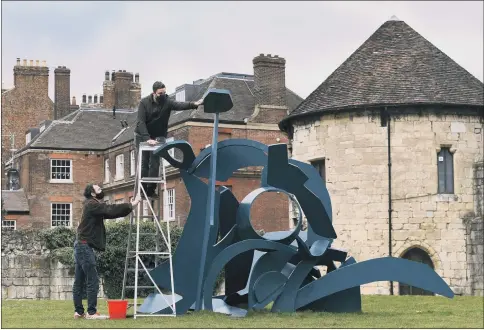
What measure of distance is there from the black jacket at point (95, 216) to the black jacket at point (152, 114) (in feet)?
5.48

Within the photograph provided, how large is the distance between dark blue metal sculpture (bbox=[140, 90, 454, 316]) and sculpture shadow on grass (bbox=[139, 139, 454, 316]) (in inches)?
0.7

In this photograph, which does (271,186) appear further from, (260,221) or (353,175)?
(260,221)

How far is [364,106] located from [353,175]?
259cm

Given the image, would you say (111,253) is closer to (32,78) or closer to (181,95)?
(181,95)

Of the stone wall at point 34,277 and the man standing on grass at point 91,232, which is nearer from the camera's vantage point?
the man standing on grass at point 91,232

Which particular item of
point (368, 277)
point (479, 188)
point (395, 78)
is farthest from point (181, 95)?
point (368, 277)

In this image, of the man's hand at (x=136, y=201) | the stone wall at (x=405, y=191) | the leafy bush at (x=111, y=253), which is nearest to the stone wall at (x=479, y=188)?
the stone wall at (x=405, y=191)

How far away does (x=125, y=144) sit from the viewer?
207ft

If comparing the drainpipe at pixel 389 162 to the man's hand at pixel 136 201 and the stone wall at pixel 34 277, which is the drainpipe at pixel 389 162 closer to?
the stone wall at pixel 34 277

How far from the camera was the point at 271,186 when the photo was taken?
17.3m

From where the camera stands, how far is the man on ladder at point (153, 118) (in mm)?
16750

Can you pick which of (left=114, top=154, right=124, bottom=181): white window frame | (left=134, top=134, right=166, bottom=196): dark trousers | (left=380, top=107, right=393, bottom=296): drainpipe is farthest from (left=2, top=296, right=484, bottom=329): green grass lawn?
(left=114, top=154, right=124, bottom=181): white window frame

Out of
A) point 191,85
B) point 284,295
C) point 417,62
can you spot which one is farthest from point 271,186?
point 191,85

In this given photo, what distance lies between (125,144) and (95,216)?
4776cm
